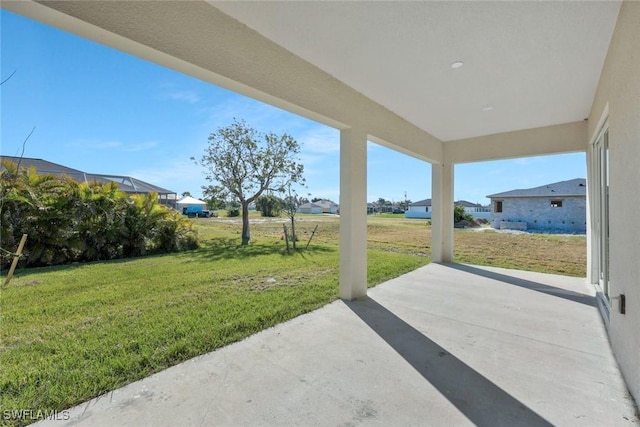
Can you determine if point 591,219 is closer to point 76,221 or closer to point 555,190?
point 76,221

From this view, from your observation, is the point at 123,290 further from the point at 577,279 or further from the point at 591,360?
the point at 577,279

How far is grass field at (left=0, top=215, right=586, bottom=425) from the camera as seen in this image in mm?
2213

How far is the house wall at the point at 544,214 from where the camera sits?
55.4 ft

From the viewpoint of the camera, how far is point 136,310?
3.66m

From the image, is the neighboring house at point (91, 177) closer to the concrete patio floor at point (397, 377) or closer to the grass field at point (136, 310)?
the grass field at point (136, 310)

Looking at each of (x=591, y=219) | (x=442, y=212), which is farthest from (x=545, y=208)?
(x=591, y=219)

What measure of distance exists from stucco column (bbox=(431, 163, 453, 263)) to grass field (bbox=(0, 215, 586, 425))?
61cm

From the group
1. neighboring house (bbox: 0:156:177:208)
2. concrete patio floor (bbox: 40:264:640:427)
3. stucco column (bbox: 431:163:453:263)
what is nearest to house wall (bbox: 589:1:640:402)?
concrete patio floor (bbox: 40:264:640:427)

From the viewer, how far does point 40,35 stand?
7.73 ft

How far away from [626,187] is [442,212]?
5.03 m

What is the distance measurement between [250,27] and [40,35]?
5.82 ft

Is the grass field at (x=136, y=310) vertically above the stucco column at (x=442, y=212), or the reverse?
the stucco column at (x=442, y=212)

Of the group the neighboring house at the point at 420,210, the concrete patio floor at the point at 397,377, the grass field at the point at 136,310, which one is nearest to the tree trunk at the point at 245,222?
the grass field at the point at 136,310

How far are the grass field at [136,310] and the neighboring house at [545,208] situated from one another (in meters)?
13.0
